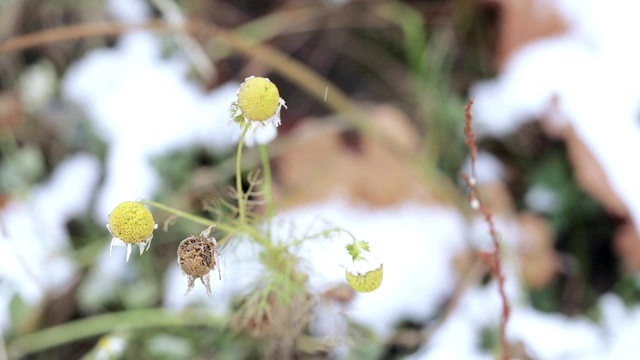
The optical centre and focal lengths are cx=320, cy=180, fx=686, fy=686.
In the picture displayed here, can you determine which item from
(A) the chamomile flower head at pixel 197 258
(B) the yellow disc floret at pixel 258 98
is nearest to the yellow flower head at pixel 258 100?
(B) the yellow disc floret at pixel 258 98

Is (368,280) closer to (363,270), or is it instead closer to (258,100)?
(363,270)

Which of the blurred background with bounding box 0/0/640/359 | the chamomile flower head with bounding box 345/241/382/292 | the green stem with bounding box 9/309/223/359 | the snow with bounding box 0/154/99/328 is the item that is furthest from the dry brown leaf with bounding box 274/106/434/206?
the chamomile flower head with bounding box 345/241/382/292

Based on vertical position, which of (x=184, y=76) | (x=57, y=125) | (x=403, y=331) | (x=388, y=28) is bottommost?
(x=403, y=331)

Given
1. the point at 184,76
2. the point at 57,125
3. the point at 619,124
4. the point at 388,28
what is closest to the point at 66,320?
the point at 57,125

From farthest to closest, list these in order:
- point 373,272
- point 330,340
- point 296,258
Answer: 1. point 330,340
2. point 296,258
3. point 373,272

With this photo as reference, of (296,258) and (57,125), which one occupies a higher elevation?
(57,125)

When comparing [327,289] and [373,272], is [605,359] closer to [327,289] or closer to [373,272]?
[327,289]

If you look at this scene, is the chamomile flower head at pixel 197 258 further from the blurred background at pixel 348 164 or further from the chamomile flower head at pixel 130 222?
the blurred background at pixel 348 164
